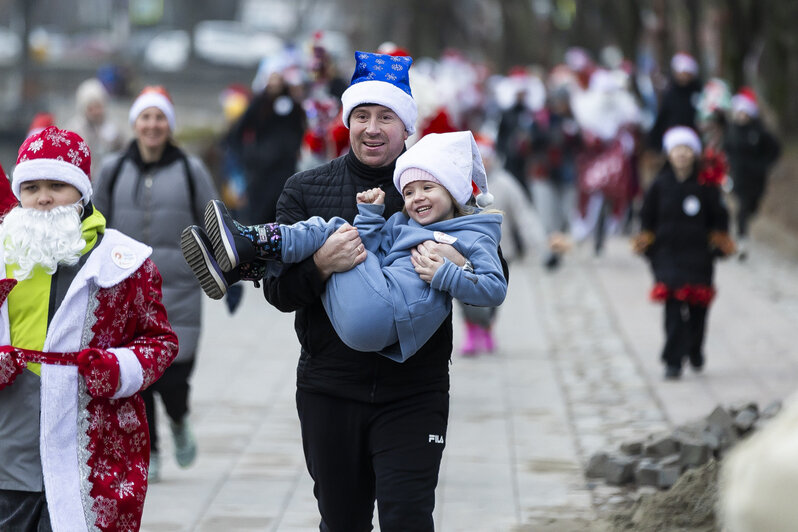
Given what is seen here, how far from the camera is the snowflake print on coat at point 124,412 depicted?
4516 millimetres

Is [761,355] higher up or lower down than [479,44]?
lower down

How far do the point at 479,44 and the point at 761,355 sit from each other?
45501mm

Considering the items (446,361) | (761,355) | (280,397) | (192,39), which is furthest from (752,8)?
(192,39)

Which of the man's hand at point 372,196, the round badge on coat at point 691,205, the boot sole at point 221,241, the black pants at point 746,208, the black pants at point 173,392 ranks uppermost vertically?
the man's hand at point 372,196

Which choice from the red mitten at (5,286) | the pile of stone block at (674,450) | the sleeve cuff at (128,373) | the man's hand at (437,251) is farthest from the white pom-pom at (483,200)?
the pile of stone block at (674,450)

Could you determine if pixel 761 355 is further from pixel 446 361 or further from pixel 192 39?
pixel 192 39

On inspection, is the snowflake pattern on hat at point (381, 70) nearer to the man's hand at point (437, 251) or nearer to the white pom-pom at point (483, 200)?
the white pom-pom at point (483, 200)

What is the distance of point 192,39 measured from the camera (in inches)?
1896

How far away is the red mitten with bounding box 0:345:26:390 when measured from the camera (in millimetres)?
4379

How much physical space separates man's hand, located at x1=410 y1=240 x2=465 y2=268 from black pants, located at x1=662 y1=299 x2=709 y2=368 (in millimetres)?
6090

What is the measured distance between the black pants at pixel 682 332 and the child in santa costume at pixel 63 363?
6367mm

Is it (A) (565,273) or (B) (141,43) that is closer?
(A) (565,273)

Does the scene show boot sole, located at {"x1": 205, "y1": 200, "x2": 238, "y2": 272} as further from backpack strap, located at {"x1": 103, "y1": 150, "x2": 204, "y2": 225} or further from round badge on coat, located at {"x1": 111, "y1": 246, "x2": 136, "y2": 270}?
backpack strap, located at {"x1": 103, "y1": 150, "x2": 204, "y2": 225}

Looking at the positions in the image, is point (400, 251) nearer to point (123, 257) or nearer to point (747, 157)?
point (123, 257)
